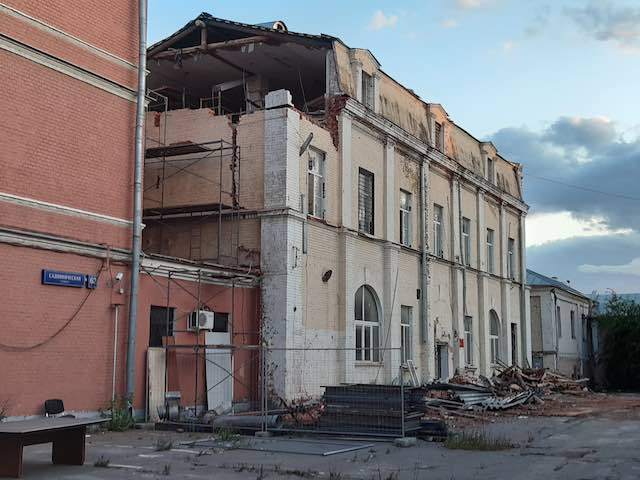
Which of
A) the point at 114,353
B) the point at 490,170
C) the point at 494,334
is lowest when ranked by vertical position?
the point at 114,353

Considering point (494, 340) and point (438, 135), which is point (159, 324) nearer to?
point (438, 135)

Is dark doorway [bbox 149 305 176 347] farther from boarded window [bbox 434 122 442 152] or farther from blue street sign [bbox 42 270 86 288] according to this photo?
boarded window [bbox 434 122 442 152]

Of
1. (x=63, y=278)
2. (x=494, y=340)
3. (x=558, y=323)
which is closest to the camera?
(x=63, y=278)

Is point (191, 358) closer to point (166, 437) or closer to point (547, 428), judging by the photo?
point (166, 437)

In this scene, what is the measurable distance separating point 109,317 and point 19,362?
2.54 m

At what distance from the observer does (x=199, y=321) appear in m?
18.5

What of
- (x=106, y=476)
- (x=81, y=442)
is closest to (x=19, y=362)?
(x=81, y=442)

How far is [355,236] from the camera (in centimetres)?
2370

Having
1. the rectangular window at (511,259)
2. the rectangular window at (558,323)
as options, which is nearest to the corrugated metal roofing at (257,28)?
the rectangular window at (511,259)

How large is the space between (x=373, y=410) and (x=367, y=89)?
1360 centimetres

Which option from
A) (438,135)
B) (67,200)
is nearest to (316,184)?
(67,200)

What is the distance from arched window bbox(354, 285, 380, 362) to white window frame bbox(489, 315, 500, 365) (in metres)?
12.6

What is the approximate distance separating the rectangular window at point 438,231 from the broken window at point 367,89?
6682mm

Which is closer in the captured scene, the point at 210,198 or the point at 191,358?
the point at 191,358
